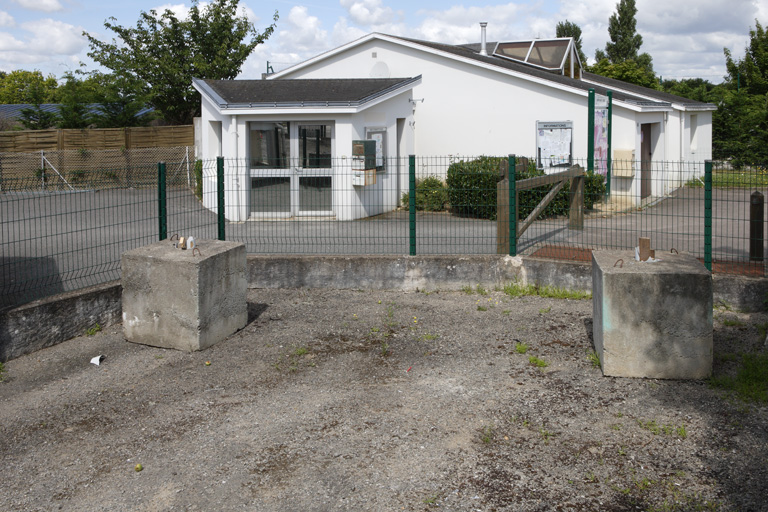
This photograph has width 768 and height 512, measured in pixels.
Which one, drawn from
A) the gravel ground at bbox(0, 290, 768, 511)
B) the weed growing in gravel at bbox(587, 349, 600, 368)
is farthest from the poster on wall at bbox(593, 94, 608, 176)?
the weed growing in gravel at bbox(587, 349, 600, 368)

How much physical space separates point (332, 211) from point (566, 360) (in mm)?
8437

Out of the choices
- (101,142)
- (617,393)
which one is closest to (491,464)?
(617,393)

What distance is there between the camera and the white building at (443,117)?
1669 cm

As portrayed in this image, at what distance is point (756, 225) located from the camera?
9.41m

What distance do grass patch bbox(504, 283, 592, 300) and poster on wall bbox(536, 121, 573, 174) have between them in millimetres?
10463

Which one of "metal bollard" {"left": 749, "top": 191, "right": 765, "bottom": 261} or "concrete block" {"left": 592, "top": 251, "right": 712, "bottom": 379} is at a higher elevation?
"metal bollard" {"left": 749, "top": 191, "right": 765, "bottom": 261}

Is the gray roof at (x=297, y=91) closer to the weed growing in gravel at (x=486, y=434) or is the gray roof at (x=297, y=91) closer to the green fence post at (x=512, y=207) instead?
the green fence post at (x=512, y=207)

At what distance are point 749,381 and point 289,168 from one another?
1118 cm

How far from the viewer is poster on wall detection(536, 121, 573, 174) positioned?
2014cm

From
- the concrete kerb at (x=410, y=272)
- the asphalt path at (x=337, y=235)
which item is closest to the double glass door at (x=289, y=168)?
the asphalt path at (x=337, y=235)

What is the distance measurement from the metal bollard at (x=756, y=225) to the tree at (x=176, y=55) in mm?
21575

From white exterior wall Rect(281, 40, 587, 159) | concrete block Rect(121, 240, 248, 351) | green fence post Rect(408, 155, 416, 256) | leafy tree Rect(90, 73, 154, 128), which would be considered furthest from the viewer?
leafy tree Rect(90, 73, 154, 128)

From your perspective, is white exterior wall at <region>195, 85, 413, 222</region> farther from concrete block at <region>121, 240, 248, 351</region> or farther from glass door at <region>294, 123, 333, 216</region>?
concrete block at <region>121, 240, 248, 351</region>

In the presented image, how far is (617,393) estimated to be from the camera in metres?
6.40
